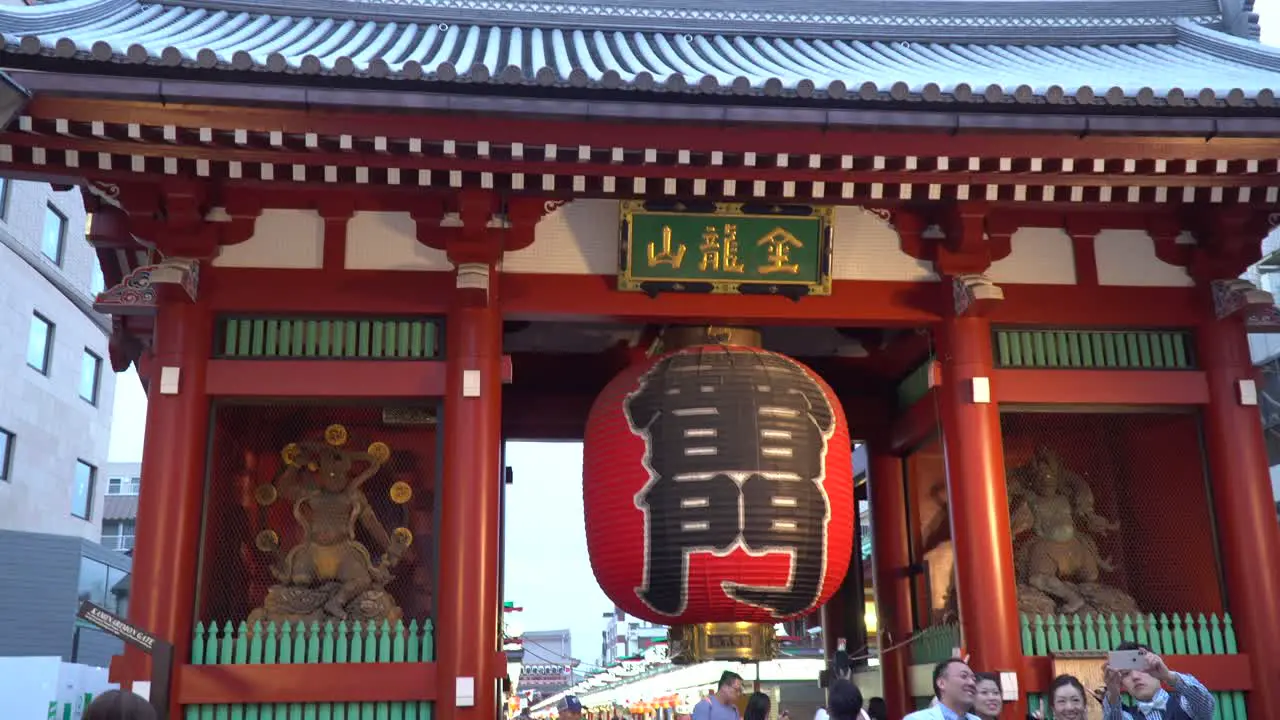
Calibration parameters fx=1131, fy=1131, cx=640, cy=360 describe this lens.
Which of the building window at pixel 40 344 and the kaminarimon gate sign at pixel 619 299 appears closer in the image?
the kaminarimon gate sign at pixel 619 299

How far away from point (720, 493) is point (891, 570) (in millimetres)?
4140

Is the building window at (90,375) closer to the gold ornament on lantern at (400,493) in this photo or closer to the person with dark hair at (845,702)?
the gold ornament on lantern at (400,493)

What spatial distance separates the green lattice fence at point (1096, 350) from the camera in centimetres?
910

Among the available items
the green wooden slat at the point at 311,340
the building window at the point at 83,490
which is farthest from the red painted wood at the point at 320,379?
the building window at the point at 83,490

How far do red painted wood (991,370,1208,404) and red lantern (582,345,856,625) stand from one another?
59.4 inches

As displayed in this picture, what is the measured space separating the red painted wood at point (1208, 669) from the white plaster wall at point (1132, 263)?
2.99 metres

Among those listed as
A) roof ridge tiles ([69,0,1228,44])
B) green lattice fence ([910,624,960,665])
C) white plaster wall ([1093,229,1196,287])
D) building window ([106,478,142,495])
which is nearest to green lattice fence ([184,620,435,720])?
green lattice fence ([910,624,960,665])

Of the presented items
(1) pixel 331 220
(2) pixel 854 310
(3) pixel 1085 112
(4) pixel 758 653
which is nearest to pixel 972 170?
(3) pixel 1085 112

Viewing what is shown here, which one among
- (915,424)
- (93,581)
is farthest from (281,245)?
(93,581)

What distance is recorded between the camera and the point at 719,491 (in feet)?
25.9

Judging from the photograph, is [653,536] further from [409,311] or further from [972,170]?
[972,170]

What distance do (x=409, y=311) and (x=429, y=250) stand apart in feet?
1.73

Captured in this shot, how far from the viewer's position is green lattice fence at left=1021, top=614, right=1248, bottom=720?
8.41 meters

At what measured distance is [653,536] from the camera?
7945 millimetres
